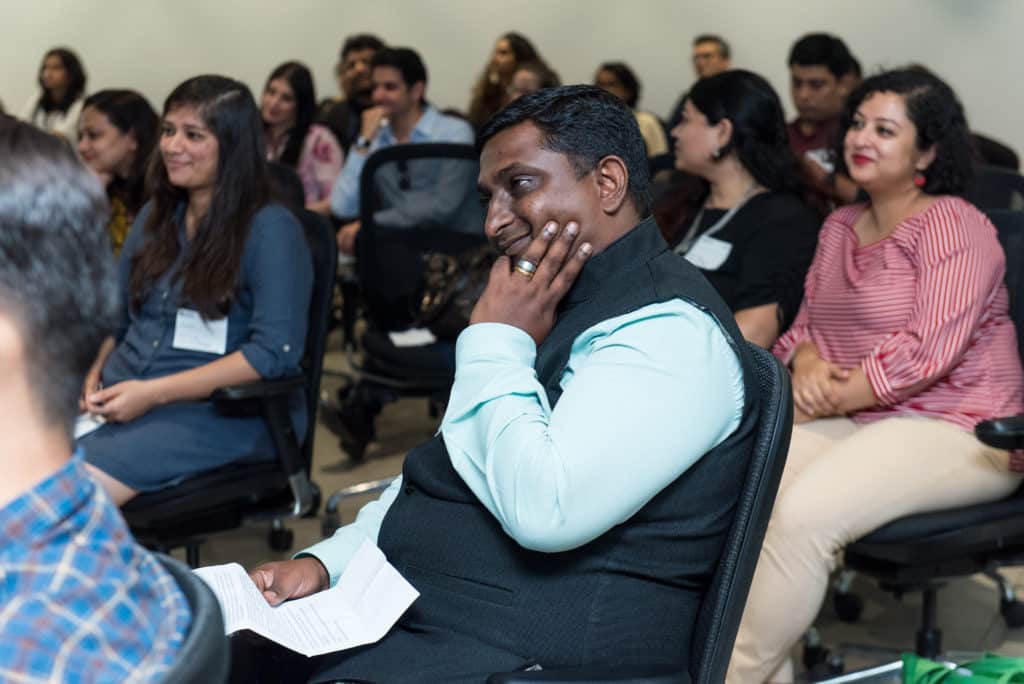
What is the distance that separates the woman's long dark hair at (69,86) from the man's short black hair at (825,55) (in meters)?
4.35

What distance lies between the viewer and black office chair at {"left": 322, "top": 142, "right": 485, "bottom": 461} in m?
3.76

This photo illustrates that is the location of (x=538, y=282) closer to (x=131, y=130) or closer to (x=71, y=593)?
(x=71, y=593)

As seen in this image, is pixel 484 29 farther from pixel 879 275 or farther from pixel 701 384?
pixel 701 384

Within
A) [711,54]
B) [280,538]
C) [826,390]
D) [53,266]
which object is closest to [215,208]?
[280,538]

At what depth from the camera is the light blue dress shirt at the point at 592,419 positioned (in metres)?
1.38

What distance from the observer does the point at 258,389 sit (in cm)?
257

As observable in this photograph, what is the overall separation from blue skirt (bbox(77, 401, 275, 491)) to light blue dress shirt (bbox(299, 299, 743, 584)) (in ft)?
4.02

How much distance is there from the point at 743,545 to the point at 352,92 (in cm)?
543

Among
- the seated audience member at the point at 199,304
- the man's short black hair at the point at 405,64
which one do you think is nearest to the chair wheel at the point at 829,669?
the seated audience member at the point at 199,304

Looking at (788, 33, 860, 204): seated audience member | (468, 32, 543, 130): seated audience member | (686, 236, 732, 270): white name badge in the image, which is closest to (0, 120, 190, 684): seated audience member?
(686, 236, 732, 270): white name badge

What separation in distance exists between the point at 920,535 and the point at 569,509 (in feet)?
3.88

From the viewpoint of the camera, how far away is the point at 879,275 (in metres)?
2.66

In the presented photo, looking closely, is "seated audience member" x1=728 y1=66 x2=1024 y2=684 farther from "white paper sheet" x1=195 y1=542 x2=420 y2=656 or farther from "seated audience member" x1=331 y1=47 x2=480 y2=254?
"seated audience member" x1=331 y1=47 x2=480 y2=254

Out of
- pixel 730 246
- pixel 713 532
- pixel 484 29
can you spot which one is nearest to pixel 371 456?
pixel 730 246
